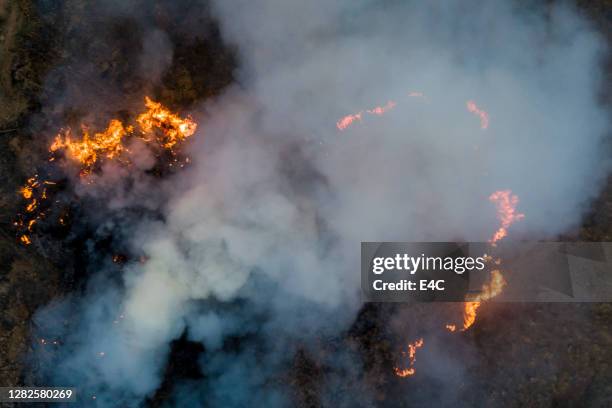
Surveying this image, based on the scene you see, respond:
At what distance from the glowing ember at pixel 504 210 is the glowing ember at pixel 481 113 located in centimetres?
155

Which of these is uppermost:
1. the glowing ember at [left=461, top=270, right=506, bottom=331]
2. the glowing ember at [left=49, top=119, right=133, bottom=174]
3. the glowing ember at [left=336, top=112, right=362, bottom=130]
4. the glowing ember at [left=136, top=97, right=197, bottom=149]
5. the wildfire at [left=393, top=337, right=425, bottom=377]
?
the glowing ember at [left=336, top=112, right=362, bottom=130]

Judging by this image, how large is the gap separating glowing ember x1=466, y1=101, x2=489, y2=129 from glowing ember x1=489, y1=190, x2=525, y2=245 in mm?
1548

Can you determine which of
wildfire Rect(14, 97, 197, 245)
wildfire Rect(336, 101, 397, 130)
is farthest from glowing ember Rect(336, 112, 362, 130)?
wildfire Rect(14, 97, 197, 245)

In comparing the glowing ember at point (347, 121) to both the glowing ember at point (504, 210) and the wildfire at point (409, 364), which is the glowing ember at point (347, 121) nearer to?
the glowing ember at point (504, 210)

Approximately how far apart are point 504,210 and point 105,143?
29.8ft

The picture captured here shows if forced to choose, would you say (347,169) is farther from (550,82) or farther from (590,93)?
(590,93)

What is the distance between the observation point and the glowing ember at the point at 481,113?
39.1 ft

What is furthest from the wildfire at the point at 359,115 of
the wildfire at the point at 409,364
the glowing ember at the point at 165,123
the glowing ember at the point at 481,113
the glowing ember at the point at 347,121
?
the wildfire at the point at 409,364

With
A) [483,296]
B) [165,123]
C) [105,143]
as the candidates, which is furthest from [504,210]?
[105,143]

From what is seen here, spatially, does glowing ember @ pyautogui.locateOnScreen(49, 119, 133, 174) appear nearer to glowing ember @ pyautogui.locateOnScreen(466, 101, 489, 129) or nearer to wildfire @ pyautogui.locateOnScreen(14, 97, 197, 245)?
wildfire @ pyautogui.locateOnScreen(14, 97, 197, 245)

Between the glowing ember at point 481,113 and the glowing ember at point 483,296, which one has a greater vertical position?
the glowing ember at point 481,113

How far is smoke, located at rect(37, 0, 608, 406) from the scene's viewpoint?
456 inches

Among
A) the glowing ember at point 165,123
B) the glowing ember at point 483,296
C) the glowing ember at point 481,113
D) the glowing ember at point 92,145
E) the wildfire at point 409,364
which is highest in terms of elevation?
the glowing ember at point 481,113

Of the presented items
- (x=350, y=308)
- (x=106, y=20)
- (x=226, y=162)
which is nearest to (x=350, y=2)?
(x=226, y=162)
